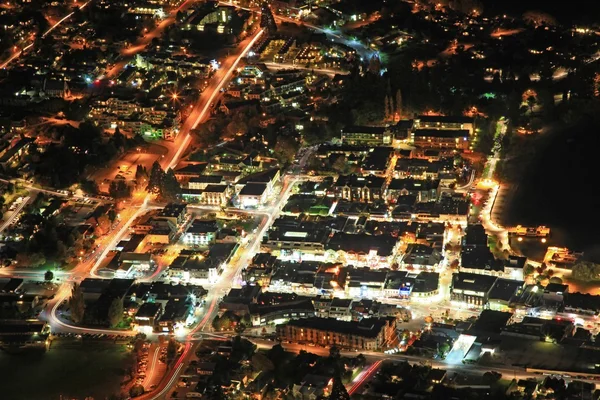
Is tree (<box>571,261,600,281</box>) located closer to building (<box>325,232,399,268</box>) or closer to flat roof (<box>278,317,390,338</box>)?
building (<box>325,232,399,268</box>)

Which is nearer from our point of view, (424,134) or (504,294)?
(504,294)

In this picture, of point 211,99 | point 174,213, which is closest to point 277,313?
point 174,213

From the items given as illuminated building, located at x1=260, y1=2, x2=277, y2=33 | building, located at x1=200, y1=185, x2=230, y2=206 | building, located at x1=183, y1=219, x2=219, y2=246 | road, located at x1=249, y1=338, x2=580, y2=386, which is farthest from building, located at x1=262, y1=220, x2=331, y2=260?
illuminated building, located at x1=260, y1=2, x2=277, y2=33

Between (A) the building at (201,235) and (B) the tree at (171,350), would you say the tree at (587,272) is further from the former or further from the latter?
(B) the tree at (171,350)

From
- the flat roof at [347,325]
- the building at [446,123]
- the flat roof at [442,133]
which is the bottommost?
Result: the flat roof at [347,325]

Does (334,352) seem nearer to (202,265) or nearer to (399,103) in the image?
(202,265)

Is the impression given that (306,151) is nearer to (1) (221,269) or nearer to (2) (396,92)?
(2) (396,92)

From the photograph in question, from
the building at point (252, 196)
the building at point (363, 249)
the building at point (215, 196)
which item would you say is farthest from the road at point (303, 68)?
the building at point (363, 249)
